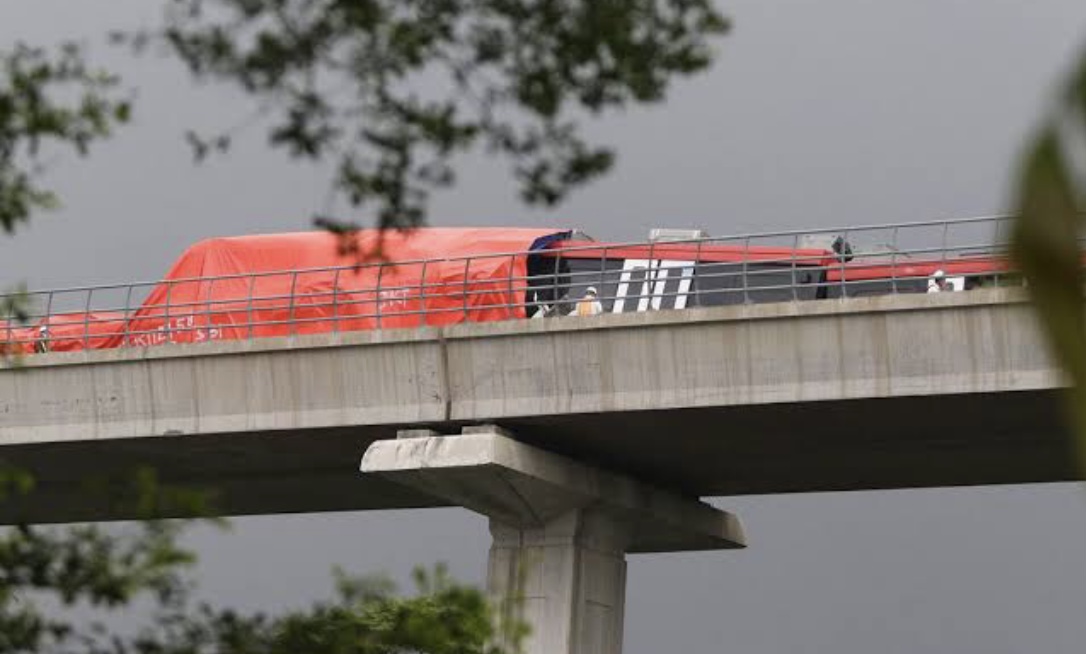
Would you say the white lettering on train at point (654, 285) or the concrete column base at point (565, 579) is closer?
the white lettering on train at point (654, 285)

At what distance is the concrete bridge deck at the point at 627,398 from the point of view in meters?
27.4

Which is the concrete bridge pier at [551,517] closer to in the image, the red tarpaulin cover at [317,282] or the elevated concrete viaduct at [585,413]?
the elevated concrete viaduct at [585,413]

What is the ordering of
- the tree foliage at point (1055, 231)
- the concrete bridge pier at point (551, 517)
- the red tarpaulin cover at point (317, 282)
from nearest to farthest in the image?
the tree foliage at point (1055, 231)
the concrete bridge pier at point (551, 517)
the red tarpaulin cover at point (317, 282)

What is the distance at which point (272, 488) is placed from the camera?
36.9 metres

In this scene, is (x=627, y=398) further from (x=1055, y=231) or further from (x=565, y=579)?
(x=1055, y=231)

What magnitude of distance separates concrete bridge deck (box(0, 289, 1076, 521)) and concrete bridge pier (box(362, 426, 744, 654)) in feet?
1.33

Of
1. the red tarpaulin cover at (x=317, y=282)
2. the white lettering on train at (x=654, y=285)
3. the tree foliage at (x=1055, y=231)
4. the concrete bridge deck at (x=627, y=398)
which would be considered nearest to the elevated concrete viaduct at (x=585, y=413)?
the concrete bridge deck at (x=627, y=398)

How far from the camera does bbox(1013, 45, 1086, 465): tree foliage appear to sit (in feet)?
6.70

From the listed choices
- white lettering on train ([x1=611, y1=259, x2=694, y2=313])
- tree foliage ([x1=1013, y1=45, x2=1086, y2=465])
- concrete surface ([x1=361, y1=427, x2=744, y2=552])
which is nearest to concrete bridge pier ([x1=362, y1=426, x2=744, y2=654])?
concrete surface ([x1=361, y1=427, x2=744, y2=552])

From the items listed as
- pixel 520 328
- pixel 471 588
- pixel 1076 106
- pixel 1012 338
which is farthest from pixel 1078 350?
pixel 520 328

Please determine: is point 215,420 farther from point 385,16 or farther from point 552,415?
point 385,16

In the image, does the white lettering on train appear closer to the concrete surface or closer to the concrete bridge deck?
the concrete bridge deck

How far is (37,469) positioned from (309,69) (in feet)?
95.5

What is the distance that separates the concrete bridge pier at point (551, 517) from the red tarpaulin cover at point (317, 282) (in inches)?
110
